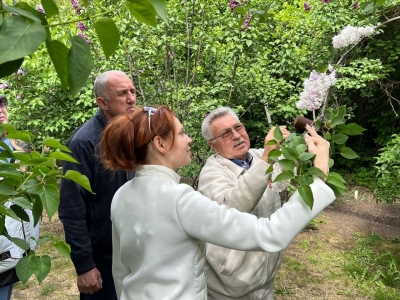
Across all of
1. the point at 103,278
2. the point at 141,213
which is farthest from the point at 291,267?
the point at 141,213

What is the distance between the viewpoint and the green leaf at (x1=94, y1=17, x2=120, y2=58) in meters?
0.66

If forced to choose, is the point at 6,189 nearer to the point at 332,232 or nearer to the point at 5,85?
the point at 5,85

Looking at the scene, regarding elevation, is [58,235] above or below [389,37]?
below

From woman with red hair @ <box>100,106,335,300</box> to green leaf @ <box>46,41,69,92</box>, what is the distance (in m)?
0.79

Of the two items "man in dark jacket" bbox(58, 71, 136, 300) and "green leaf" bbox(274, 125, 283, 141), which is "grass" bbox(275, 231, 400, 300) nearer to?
"man in dark jacket" bbox(58, 71, 136, 300)

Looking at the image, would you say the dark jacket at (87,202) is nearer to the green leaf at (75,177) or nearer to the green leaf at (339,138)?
the green leaf at (75,177)

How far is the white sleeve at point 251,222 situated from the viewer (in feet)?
4.21

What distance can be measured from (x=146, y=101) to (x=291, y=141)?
3.47 meters

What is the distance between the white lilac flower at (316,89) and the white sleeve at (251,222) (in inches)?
15.0

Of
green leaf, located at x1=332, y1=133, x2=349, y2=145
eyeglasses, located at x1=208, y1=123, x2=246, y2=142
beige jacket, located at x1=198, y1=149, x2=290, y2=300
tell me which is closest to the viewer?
green leaf, located at x1=332, y1=133, x2=349, y2=145

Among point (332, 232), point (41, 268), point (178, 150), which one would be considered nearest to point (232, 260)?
point (178, 150)

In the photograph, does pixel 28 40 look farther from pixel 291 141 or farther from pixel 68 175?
pixel 291 141

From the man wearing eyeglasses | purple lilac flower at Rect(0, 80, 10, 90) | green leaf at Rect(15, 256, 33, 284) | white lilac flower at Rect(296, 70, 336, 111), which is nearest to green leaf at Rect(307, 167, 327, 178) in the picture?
white lilac flower at Rect(296, 70, 336, 111)

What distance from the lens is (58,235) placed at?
5723mm
